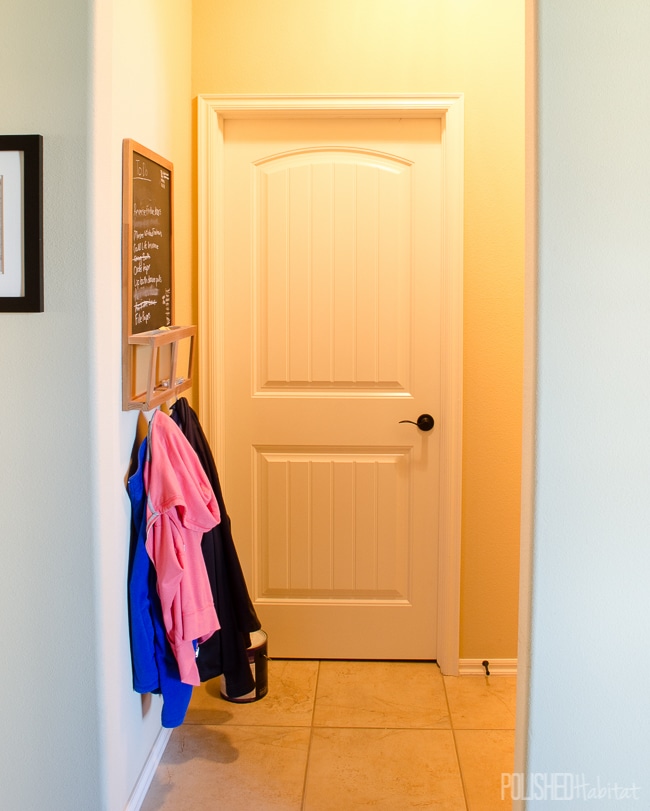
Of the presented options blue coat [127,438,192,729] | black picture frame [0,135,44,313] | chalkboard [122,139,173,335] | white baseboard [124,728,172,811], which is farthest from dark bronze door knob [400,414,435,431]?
black picture frame [0,135,44,313]

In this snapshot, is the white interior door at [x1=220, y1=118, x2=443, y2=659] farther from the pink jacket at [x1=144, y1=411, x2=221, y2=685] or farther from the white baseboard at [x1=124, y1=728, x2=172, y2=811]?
the pink jacket at [x1=144, y1=411, x2=221, y2=685]

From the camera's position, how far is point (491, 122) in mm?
3246

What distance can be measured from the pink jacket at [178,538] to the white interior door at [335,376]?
915mm

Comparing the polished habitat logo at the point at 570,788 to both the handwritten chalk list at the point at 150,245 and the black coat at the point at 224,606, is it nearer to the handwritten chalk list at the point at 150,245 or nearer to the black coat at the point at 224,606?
the black coat at the point at 224,606

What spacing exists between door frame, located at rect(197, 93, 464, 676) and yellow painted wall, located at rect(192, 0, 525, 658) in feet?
0.14

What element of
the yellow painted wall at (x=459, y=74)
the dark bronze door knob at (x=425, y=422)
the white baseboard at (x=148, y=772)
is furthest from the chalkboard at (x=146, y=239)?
the white baseboard at (x=148, y=772)

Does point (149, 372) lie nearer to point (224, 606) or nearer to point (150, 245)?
point (150, 245)

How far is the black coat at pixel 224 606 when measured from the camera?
2.80 m

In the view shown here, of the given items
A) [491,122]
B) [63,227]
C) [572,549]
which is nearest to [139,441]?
[63,227]

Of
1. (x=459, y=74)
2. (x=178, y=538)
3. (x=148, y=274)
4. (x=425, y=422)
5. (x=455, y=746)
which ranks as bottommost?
(x=455, y=746)

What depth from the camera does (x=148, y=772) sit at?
266 cm

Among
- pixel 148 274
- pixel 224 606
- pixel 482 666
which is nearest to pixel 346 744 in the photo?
pixel 224 606

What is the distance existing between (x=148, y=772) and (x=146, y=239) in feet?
5.08

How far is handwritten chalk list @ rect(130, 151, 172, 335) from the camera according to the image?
2.43 meters
